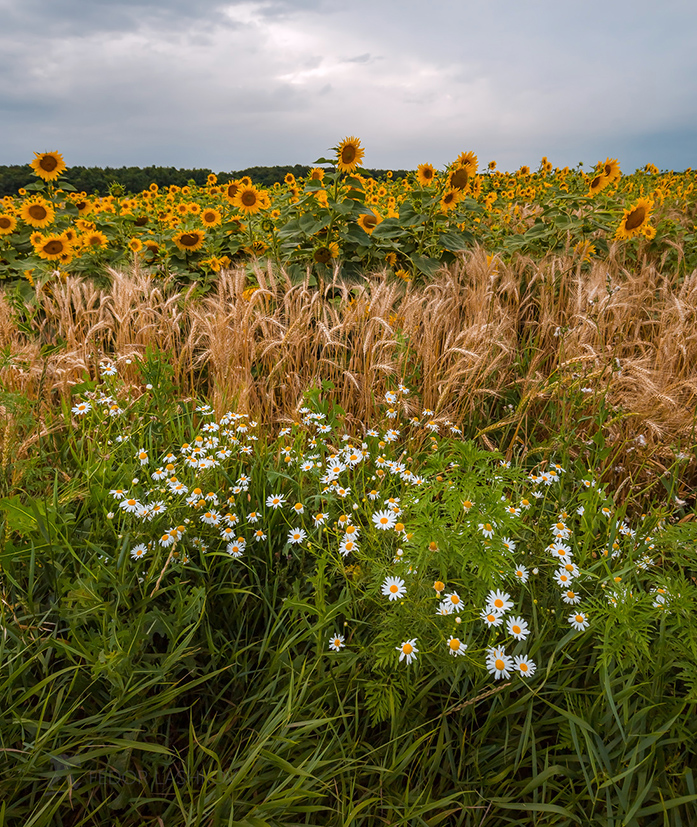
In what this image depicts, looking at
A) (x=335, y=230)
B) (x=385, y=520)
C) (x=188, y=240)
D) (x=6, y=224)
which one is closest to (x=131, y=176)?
(x=6, y=224)

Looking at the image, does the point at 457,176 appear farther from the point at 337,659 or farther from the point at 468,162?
Answer: the point at 337,659

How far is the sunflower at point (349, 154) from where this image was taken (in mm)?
3807

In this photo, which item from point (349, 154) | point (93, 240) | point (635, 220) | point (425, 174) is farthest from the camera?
point (93, 240)

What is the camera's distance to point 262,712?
1560 millimetres

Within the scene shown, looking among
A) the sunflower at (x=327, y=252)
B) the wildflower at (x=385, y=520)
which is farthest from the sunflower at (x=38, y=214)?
the wildflower at (x=385, y=520)

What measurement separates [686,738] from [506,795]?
491mm

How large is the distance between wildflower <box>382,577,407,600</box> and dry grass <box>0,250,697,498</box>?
125 centimetres

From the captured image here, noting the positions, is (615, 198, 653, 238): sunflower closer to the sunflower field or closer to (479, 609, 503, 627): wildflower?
the sunflower field

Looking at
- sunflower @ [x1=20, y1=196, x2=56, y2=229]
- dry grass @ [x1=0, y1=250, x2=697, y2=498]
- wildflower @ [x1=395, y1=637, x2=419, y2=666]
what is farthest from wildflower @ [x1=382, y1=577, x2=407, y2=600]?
sunflower @ [x1=20, y1=196, x2=56, y2=229]

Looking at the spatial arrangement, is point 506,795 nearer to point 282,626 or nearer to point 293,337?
point 282,626

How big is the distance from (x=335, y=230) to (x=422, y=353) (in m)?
1.53

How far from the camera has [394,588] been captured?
1477 millimetres

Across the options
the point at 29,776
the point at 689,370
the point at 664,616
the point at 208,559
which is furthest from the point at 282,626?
the point at 689,370

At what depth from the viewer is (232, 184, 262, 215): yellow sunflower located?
4.13 metres
